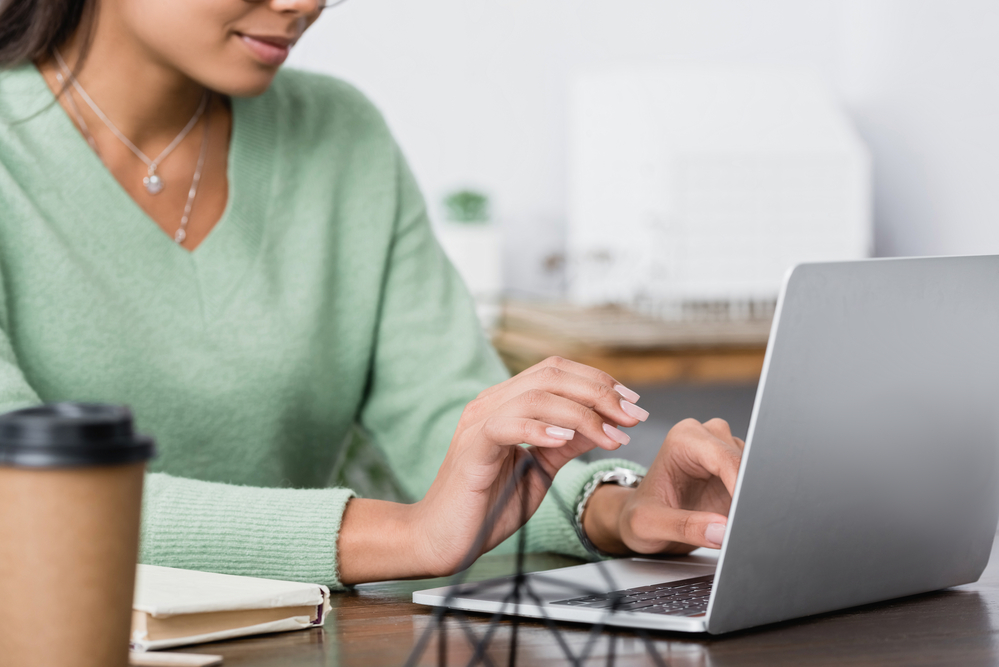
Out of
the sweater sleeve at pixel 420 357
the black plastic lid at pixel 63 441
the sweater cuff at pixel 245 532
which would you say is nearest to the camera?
the black plastic lid at pixel 63 441

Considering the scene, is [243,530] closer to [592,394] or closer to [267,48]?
[592,394]

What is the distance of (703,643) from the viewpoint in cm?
55

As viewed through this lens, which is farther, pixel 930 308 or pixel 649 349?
pixel 649 349

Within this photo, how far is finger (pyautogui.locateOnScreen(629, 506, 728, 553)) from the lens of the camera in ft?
2.22

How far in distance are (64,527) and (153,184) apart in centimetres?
77

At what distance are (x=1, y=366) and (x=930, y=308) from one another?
700mm

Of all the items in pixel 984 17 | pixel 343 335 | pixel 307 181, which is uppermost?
pixel 984 17

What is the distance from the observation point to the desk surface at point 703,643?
523 millimetres

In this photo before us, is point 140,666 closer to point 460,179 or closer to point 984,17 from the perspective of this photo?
point 984,17

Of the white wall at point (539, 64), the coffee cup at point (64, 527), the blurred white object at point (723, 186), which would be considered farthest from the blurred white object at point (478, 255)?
the coffee cup at point (64, 527)

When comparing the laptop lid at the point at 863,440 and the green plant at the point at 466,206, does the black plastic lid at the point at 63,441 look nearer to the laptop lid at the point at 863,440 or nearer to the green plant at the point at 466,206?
the laptop lid at the point at 863,440

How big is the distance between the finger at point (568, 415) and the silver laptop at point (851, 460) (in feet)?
0.32

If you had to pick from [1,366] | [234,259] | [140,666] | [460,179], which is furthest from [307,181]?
[460,179]

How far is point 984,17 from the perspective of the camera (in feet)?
7.93
